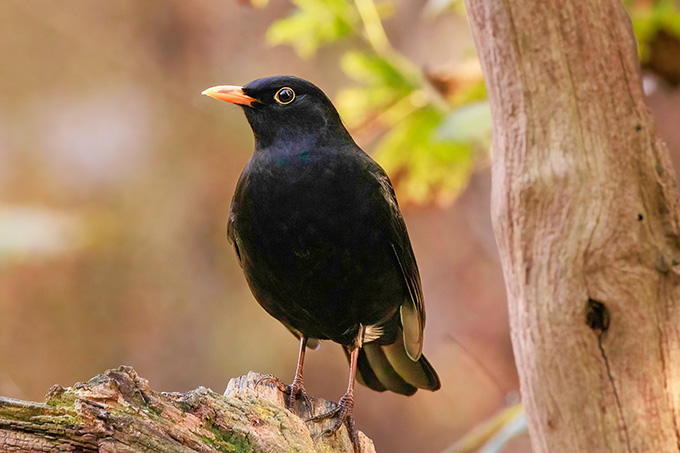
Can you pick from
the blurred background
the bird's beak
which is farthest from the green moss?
the blurred background

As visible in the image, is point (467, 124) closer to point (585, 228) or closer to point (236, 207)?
point (585, 228)

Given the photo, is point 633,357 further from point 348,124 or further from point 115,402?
point 348,124

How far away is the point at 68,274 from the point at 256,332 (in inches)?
92.2

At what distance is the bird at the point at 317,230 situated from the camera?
124 inches

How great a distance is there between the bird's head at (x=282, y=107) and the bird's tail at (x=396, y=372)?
3.91ft

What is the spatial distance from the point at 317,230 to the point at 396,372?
1.14 metres

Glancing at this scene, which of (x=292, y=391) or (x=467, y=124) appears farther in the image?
(x=467, y=124)

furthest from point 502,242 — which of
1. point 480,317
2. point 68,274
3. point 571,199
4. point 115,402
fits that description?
point 68,274

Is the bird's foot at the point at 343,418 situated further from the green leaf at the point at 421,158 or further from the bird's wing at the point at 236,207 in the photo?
the green leaf at the point at 421,158

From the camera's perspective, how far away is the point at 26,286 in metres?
8.65

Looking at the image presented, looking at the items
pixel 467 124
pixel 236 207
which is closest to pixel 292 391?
pixel 236 207

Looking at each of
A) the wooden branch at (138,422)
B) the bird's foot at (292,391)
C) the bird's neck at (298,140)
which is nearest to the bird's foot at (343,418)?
the bird's foot at (292,391)

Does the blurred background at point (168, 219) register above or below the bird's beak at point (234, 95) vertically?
above

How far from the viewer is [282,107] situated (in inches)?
136
